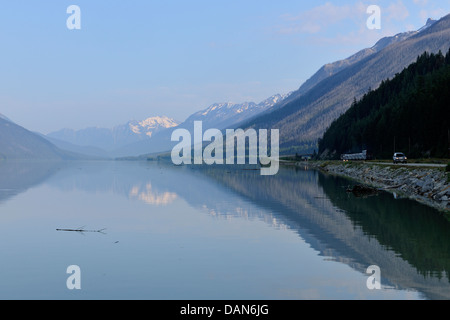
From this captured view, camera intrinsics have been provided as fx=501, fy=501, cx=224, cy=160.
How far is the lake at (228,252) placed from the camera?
18922 millimetres

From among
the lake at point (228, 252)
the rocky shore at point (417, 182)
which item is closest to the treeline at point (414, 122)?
the rocky shore at point (417, 182)

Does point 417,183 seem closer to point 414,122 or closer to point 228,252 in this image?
point 228,252

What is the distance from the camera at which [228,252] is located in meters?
26.3

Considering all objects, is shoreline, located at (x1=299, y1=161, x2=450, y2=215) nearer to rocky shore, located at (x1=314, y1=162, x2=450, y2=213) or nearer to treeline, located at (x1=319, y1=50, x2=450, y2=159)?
rocky shore, located at (x1=314, y1=162, x2=450, y2=213)

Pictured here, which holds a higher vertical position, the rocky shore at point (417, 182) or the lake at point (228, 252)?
the rocky shore at point (417, 182)

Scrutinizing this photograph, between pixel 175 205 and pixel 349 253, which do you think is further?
pixel 175 205

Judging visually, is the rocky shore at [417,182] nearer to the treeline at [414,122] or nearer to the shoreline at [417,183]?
the shoreline at [417,183]

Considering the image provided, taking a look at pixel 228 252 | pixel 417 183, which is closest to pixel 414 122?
pixel 417 183

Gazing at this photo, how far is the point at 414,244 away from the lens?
91.2ft
